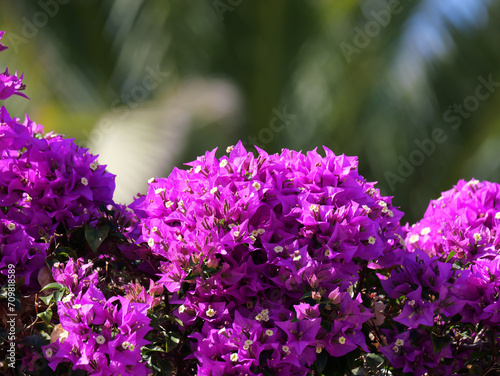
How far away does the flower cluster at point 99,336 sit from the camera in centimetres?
121

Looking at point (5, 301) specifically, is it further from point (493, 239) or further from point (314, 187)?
point (493, 239)

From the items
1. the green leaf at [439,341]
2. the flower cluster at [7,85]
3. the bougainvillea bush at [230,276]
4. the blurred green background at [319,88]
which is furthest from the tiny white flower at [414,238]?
the blurred green background at [319,88]

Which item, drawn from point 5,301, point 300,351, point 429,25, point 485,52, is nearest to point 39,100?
point 429,25

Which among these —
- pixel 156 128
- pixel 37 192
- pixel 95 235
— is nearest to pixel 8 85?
pixel 37 192

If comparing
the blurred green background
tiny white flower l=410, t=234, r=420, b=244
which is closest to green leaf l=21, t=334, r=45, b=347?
tiny white flower l=410, t=234, r=420, b=244

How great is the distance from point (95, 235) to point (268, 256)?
0.43 m

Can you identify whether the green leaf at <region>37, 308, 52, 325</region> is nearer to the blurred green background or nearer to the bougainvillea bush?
the bougainvillea bush

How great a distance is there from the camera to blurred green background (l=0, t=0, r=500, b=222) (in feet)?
17.9

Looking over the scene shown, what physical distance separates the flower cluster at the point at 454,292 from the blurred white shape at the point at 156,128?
11.7 feet

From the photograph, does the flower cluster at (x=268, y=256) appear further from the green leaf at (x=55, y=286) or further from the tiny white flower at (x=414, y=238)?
the tiny white flower at (x=414, y=238)

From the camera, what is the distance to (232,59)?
5.84m

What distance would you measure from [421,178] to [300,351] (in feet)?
15.7

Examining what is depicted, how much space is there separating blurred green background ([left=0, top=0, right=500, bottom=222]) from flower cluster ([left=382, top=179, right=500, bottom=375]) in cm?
381

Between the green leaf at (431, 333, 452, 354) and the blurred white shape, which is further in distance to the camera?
the blurred white shape
